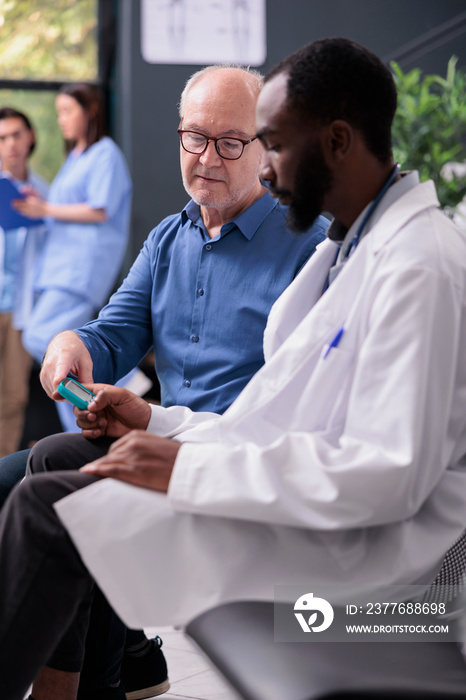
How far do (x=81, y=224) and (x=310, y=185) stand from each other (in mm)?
2948

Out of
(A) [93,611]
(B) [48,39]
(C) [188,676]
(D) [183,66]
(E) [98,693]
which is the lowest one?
(C) [188,676]

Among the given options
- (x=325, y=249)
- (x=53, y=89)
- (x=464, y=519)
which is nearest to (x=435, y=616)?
(x=464, y=519)

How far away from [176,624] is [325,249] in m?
0.58

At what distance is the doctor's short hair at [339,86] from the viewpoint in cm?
111

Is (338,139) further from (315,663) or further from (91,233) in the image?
(91,233)

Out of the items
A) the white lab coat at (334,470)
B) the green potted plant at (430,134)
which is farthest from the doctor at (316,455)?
the green potted plant at (430,134)

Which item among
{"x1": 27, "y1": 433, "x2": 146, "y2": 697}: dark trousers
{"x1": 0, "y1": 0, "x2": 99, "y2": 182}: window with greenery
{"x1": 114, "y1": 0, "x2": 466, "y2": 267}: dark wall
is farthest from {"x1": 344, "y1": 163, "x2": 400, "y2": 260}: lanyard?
{"x1": 0, "y1": 0, "x2": 99, "y2": 182}: window with greenery

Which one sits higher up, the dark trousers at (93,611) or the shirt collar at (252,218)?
the shirt collar at (252,218)

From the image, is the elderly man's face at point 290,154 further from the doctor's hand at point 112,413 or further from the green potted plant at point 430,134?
the green potted plant at point 430,134

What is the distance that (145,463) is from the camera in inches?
41.6

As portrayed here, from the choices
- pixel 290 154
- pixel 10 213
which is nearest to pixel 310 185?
pixel 290 154

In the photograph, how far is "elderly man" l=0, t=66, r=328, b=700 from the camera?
65.7 inches

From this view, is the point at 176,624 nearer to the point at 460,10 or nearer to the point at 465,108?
the point at 465,108

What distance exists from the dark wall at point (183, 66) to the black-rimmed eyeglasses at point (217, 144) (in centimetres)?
302
